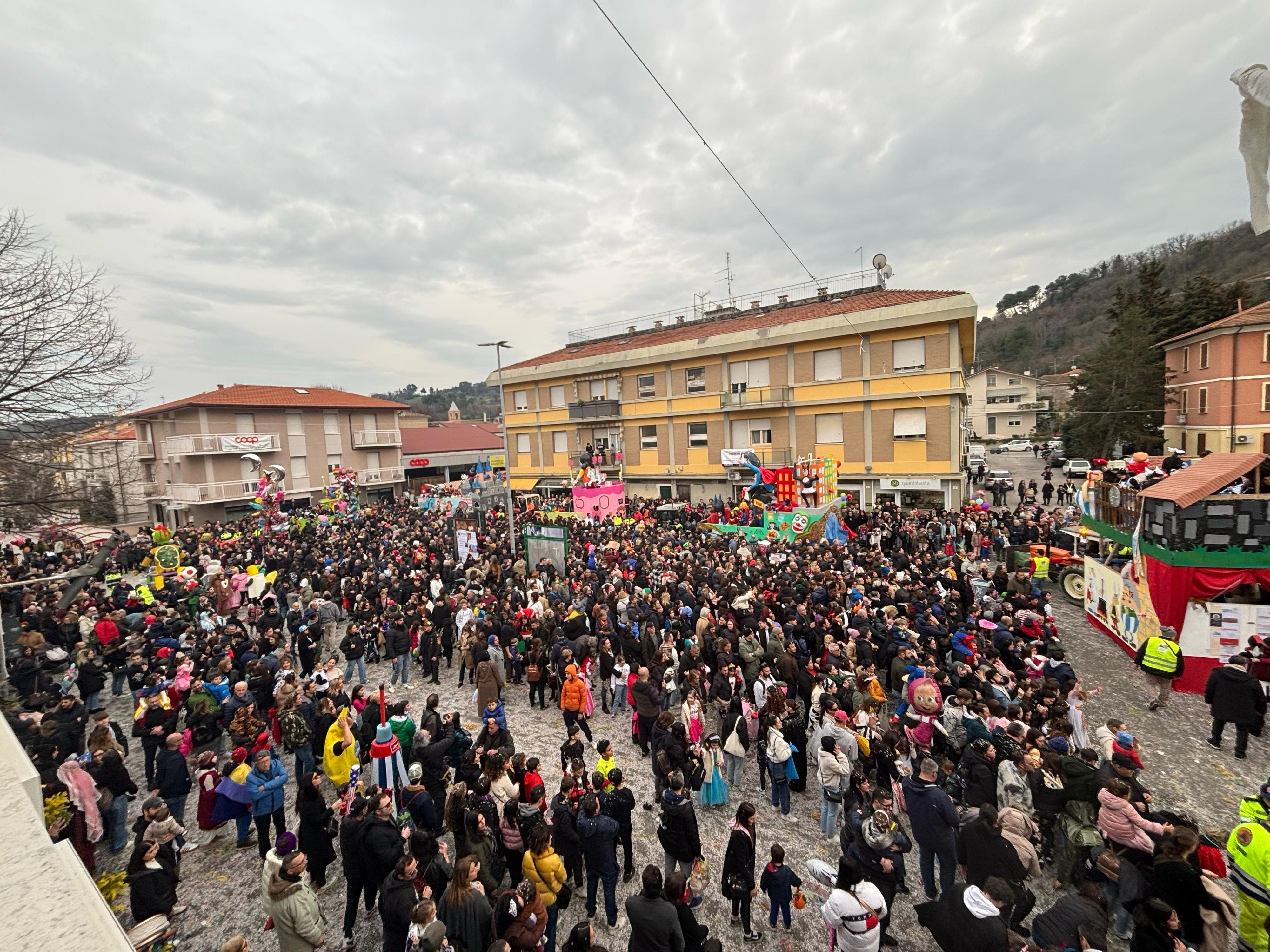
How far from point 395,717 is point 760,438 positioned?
933 inches

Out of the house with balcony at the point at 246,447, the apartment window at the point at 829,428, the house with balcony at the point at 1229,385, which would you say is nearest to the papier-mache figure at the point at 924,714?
the apartment window at the point at 829,428

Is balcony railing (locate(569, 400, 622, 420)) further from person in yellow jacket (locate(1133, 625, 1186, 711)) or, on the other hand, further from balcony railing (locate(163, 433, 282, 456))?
person in yellow jacket (locate(1133, 625, 1186, 711))

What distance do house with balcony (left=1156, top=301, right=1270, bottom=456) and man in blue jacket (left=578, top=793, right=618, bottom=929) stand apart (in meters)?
32.2

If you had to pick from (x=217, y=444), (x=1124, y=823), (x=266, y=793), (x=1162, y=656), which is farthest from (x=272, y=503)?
(x=1162, y=656)

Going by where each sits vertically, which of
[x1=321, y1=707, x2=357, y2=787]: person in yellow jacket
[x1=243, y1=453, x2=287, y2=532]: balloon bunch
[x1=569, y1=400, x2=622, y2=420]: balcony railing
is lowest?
[x1=321, y1=707, x2=357, y2=787]: person in yellow jacket

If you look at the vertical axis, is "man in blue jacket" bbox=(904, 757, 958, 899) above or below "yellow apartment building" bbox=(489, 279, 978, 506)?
below

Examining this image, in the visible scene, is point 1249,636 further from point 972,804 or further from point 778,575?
point 778,575

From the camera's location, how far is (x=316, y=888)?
5.70 meters

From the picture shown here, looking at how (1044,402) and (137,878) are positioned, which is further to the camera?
(1044,402)

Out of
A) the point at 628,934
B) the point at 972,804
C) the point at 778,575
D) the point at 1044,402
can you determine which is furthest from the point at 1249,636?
the point at 1044,402

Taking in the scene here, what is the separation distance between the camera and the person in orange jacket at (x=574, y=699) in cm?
801

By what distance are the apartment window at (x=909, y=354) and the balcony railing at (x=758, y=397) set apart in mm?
4818

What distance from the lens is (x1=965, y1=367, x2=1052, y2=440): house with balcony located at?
62.1 m

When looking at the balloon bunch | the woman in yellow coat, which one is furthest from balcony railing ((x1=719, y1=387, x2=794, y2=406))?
the woman in yellow coat
